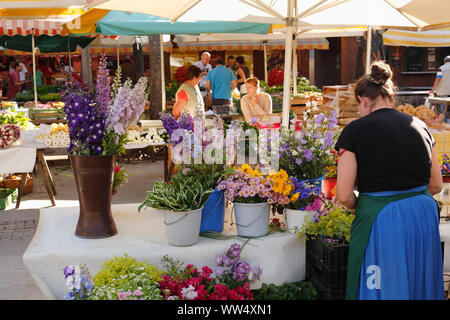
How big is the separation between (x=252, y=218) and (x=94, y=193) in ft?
3.00

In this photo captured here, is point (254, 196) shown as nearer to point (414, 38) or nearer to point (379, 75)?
point (379, 75)

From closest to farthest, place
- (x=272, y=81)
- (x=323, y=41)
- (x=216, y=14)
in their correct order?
1. (x=216, y=14)
2. (x=272, y=81)
3. (x=323, y=41)

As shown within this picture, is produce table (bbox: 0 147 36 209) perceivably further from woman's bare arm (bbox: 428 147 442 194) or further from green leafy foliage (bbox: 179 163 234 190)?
woman's bare arm (bbox: 428 147 442 194)

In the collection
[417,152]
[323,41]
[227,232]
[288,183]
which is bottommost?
[227,232]

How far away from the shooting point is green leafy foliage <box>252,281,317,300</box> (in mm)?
2896

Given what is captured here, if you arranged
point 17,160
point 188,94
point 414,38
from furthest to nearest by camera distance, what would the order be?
1. point 414,38
2. point 188,94
3. point 17,160

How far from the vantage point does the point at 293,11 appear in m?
4.46

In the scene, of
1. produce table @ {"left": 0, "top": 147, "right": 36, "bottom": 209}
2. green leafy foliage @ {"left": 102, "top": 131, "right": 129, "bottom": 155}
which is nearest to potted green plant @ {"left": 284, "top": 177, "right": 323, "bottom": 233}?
green leafy foliage @ {"left": 102, "top": 131, "right": 129, "bottom": 155}

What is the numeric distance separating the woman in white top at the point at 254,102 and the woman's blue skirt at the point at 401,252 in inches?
181

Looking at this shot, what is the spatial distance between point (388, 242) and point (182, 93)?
13.4 ft

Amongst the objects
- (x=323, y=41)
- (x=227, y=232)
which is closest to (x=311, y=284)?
(x=227, y=232)

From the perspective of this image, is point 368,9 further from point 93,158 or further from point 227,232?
point 93,158

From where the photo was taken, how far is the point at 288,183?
3.03 meters

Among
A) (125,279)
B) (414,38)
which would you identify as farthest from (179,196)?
(414,38)
